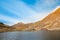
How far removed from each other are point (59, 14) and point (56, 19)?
4.69 m

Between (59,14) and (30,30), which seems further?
(59,14)

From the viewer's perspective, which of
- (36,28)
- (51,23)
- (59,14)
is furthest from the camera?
(59,14)

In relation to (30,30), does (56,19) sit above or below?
above

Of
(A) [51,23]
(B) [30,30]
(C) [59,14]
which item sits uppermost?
(C) [59,14]

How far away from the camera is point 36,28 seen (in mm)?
43125

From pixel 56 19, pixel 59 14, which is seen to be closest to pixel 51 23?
pixel 56 19

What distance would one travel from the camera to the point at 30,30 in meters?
44.0

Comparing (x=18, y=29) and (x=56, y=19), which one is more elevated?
(x=56, y=19)

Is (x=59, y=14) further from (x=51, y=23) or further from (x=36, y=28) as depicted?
(x=36, y=28)

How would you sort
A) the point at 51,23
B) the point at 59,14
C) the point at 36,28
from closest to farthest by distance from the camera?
the point at 36,28 → the point at 51,23 → the point at 59,14

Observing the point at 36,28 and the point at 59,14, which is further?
the point at 59,14

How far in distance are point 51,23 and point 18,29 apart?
78.1ft

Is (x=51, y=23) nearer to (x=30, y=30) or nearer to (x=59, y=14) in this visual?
(x=59, y=14)

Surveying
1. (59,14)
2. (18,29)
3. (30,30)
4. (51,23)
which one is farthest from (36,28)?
(59,14)
